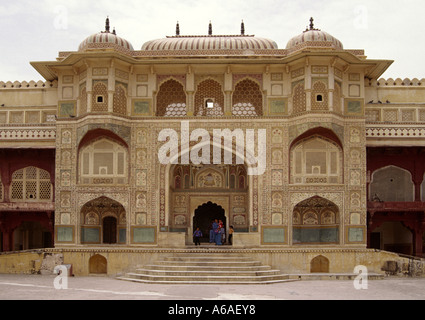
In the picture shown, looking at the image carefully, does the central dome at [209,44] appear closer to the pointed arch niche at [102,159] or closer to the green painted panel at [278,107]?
the green painted panel at [278,107]

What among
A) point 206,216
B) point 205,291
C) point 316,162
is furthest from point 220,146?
point 205,291

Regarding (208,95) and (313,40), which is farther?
(208,95)

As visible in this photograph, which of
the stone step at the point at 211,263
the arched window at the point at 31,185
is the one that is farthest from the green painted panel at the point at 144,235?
the arched window at the point at 31,185

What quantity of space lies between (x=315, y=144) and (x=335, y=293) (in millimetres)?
6481

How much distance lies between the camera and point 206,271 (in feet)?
56.1

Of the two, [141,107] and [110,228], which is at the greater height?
[141,107]

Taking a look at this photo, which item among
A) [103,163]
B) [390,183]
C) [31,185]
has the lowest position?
[31,185]

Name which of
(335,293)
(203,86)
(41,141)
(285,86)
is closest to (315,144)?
(285,86)

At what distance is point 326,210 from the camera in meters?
20.6

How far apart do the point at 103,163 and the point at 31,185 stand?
3.30 m

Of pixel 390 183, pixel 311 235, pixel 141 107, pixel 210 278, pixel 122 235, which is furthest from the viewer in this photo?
pixel 390 183

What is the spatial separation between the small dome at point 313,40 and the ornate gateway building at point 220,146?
5 centimetres

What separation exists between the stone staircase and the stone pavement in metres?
0.53

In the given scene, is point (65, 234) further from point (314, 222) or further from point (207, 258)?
point (314, 222)
